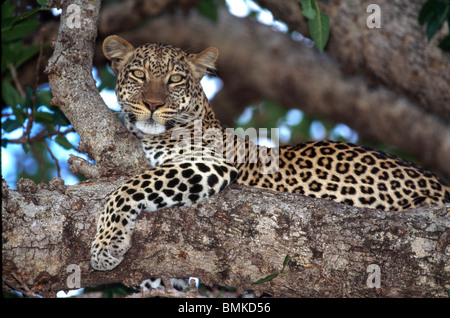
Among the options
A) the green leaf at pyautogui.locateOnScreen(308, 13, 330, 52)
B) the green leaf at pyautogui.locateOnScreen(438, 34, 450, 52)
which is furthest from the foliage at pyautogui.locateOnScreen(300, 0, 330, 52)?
the green leaf at pyautogui.locateOnScreen(438, 34, 450, 52)

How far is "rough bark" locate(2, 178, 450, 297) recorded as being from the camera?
15.4 ft

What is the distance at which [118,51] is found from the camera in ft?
21.3

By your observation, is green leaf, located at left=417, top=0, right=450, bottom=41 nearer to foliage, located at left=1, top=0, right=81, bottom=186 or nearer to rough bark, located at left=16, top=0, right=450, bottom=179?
rough bark, located at left=16, top=0, right=450, bottom=179

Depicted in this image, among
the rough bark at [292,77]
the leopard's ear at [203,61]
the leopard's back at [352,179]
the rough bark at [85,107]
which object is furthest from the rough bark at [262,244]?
the rough bark at [292,77]

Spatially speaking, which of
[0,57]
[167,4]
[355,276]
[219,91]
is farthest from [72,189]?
[219,91]

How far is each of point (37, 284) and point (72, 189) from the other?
851mm

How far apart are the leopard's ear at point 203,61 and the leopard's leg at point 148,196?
63.9 inches

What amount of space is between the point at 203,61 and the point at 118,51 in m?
0.99

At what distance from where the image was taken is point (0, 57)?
7.34 m

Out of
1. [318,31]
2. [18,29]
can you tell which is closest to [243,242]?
[318,31]

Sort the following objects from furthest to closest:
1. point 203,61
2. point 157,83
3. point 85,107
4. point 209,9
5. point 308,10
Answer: point 209,9 → point 203,61 → point 157,83 → point 85,107 → point 308,10

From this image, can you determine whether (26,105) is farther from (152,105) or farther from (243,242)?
(243,242)
